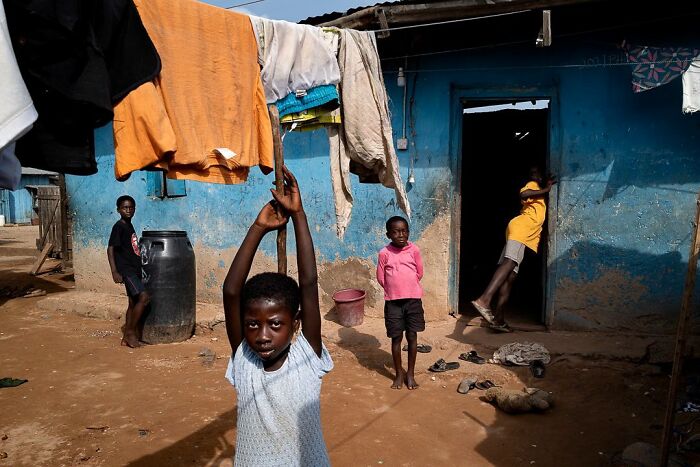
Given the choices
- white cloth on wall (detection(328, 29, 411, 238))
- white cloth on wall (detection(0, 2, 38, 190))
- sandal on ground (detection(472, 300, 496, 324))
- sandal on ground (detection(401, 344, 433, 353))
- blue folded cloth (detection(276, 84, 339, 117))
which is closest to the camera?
white cloth on wall (detection(0, 2, 38, 190))

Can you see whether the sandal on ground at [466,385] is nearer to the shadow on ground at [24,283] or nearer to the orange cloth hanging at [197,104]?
the orange cloth hanging at [197,104]

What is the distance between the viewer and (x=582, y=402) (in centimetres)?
434

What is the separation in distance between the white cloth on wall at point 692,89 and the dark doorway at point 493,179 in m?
4.19

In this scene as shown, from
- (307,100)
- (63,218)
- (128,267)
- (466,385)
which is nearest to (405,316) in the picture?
(466,385)

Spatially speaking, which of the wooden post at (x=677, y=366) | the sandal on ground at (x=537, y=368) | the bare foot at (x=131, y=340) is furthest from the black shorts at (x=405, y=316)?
the bare foot at (x=131, y=340)

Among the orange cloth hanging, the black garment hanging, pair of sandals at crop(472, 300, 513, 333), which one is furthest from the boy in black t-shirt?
the black garment hanging

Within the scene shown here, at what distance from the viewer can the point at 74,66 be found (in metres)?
1.80

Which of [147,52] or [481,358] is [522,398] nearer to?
[481,358]

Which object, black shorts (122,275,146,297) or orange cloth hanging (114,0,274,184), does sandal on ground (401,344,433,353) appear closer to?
black shorts (122,275,146,297)

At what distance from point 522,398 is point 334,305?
→ 3.24m

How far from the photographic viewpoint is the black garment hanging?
5.57 ft

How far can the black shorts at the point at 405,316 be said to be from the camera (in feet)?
15.6

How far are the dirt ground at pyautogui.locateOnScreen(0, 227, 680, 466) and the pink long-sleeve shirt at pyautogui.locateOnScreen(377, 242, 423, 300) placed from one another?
0.89m

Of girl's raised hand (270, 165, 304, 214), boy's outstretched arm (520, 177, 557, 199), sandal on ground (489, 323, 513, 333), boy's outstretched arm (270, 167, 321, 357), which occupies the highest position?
boy's outstretched arm (520, 177, 557, 199)
